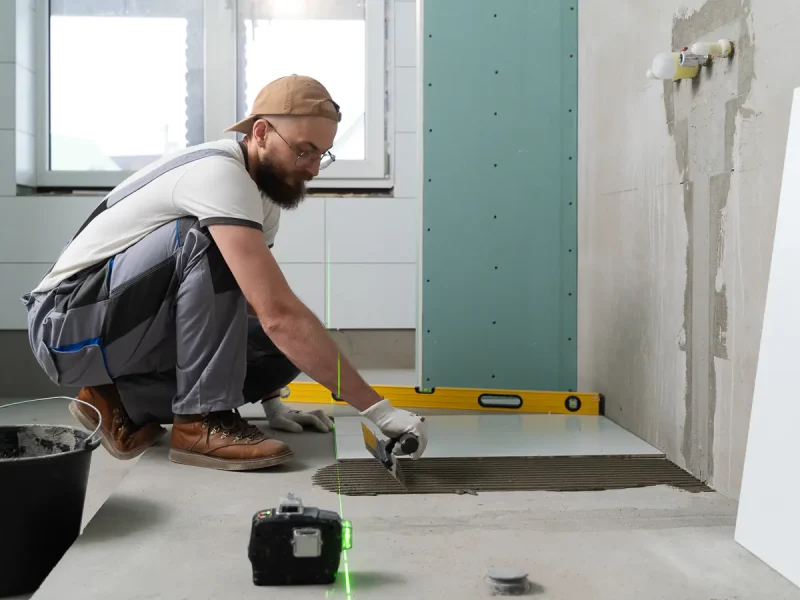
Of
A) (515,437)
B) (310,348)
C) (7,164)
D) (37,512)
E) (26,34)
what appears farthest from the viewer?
(26,34)

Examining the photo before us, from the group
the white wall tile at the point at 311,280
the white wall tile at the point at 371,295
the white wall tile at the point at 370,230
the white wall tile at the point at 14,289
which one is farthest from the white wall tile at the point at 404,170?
the white wall tile at the point at 14,289

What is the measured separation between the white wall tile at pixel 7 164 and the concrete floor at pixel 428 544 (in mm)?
1916

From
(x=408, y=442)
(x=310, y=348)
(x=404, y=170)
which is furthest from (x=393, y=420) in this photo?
(x=404, y=170)

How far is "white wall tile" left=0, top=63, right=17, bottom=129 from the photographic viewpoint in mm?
3236

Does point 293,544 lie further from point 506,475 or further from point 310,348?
point 506,475

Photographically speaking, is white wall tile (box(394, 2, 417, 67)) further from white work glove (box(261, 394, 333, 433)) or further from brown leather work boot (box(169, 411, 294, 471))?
brown leather work boot (box(169, 411, 294, 471))

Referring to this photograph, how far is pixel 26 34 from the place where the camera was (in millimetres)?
3342

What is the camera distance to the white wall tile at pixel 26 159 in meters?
3.27

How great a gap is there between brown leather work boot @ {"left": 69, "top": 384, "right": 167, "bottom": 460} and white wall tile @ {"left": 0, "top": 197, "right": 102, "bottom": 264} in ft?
4.86

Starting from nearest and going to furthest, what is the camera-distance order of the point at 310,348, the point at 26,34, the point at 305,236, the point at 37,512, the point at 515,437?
the point at 37,512 < the point at 310,348 < the point at 515,437 < the point at 26,34 < the point at 305,236

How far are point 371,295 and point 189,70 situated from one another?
4.15 ft

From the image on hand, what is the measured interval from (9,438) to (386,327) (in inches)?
84.2

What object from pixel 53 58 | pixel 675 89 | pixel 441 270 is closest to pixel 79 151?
pixel 53 58

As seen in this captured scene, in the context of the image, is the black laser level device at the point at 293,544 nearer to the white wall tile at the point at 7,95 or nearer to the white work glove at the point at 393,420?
the white work glove at the point at 393,420
